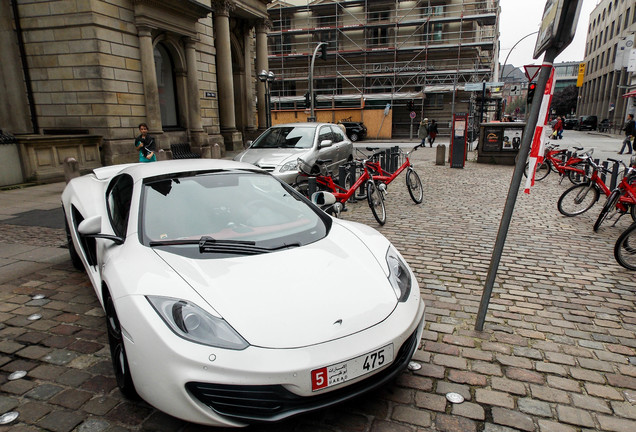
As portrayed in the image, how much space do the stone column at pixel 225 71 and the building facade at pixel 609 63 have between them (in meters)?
32.5

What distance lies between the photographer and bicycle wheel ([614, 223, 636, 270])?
483 cm

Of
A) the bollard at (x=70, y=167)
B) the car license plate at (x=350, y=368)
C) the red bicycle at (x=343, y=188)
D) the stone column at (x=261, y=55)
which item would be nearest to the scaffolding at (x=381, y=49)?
the stone column at (x=261, y=55)

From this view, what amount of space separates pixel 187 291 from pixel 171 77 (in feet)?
59.1

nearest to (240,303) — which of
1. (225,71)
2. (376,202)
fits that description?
(376,202)

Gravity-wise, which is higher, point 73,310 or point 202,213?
point 202,213

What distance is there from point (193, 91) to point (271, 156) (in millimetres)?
10768

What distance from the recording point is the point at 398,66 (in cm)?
4147

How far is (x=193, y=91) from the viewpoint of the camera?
18.1m

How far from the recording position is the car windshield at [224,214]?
2.91 m

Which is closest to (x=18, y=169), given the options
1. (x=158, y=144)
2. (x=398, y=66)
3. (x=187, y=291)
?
(x=158, y=144)

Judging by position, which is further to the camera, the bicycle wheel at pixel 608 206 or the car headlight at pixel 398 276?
the bicycle wheel at pixel 608 206

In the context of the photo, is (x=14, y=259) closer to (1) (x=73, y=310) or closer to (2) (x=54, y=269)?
(2) (x=54, y=269)

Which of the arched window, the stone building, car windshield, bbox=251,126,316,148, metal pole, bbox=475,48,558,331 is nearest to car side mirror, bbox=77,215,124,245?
metal pole, bbox=475,48,558,331

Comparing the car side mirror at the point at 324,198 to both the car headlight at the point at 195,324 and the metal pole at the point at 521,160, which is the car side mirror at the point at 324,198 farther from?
the car headlight at the point at 195,324
